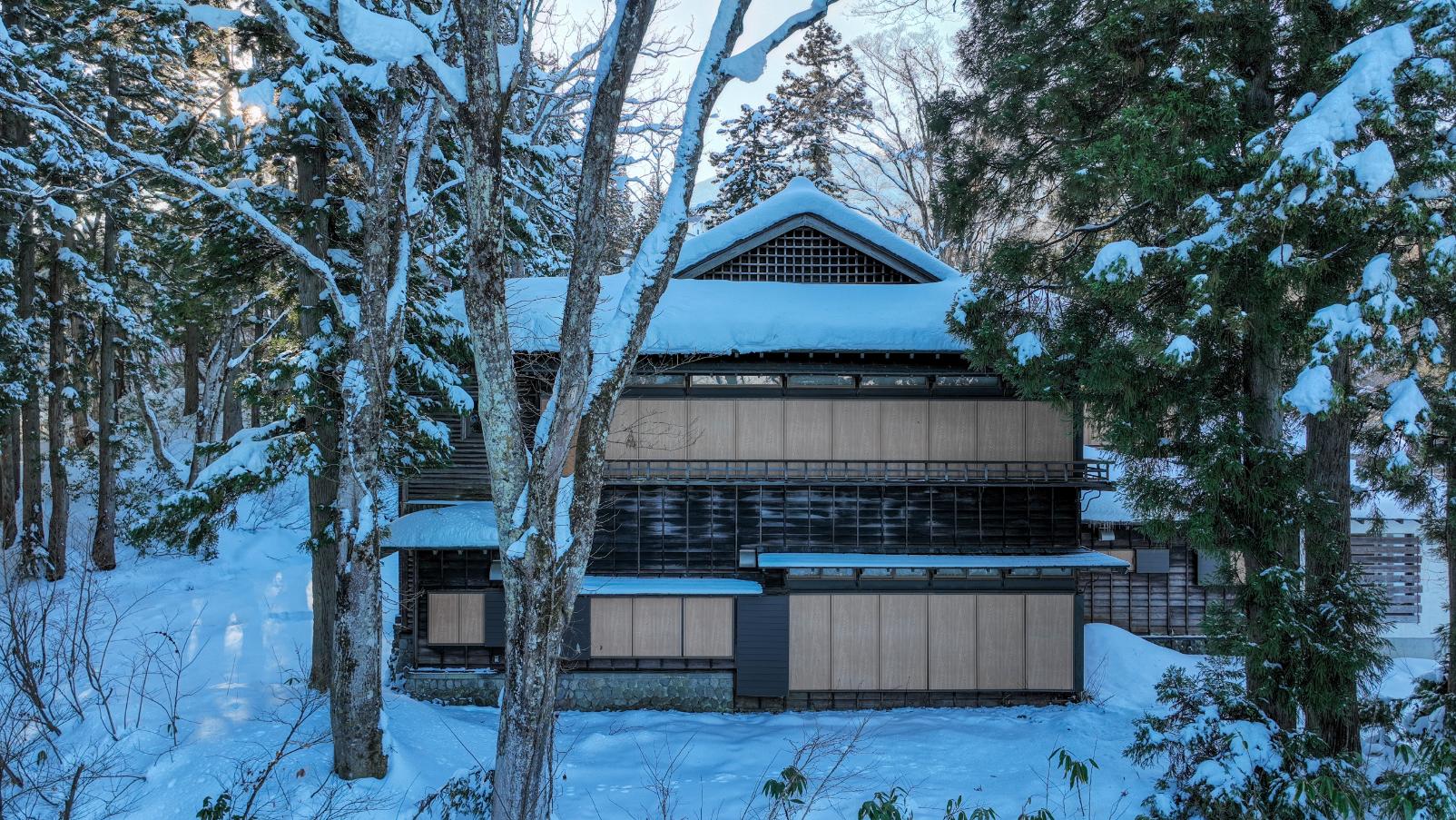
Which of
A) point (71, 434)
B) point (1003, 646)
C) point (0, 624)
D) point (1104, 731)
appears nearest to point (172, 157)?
point (0, 624)

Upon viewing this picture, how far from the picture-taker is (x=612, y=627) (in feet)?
39.1

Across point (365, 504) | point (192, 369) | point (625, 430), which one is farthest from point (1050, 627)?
point (192, 369)

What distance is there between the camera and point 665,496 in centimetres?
1227

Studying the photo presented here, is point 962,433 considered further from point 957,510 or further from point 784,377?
point 784,377

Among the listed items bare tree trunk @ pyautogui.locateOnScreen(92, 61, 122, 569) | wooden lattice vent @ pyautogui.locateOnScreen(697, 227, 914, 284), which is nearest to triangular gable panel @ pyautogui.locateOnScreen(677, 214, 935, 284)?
wooden lattice vent @ pyautogui.locateOnScreen(697, 227, 914, 284)

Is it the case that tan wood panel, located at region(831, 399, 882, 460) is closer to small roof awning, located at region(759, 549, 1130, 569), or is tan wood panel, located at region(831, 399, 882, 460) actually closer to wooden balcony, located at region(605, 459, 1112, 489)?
wooden balcony, located at region(605, 459, 1112, 489)

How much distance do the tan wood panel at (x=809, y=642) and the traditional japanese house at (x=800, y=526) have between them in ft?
0.11

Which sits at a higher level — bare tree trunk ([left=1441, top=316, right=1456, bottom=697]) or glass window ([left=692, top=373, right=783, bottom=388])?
glass window ([left=692, top=373, right=783, bottom=388])

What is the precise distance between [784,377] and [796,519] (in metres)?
2.52

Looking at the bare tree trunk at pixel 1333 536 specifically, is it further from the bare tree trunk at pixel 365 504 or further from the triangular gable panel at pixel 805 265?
the bare tree trunk at pixel 365 504

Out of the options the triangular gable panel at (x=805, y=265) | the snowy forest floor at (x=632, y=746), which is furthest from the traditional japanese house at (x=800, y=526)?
the snowy forest floor at (x=632, y=746)

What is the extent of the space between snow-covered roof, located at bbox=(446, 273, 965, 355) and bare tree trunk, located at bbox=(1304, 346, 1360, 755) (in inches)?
187

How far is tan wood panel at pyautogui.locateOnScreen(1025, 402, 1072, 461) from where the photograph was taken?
39.8 ft

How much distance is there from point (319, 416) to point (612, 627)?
5710 millimetres
